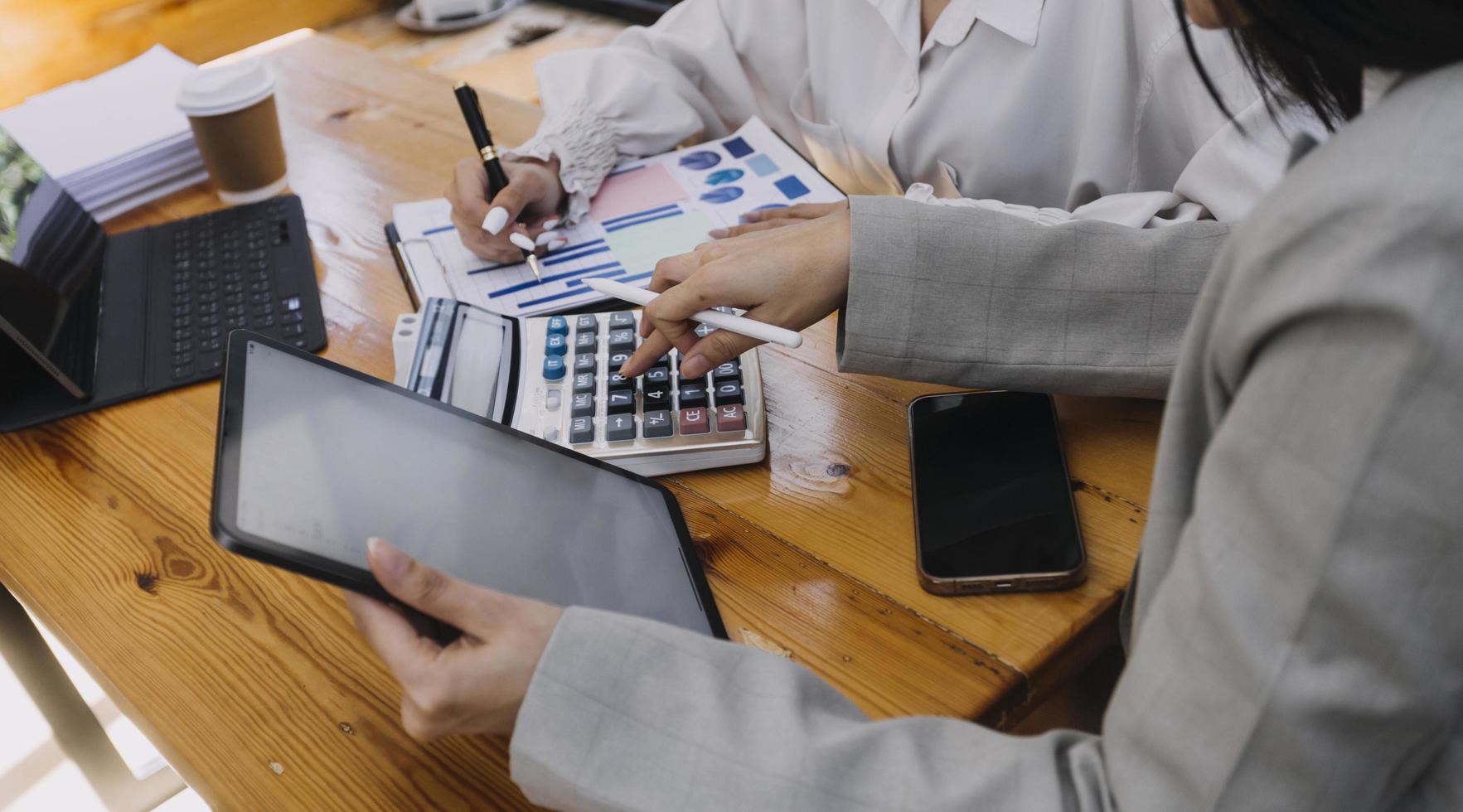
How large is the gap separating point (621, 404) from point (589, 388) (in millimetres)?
29

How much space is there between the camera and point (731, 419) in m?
0.62

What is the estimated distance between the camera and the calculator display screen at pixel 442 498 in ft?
1.42

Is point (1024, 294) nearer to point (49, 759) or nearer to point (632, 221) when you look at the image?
point (632, 221)

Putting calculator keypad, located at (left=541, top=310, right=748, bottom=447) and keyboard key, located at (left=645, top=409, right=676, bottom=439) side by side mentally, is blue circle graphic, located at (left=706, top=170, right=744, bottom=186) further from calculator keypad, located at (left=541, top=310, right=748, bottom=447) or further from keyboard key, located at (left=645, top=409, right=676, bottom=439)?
keyboard key, located at (left=645, top=409, right=676, bottom=439)

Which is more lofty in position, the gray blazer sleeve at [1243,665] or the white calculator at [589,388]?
the gray blazer sleeve at [1243,665]

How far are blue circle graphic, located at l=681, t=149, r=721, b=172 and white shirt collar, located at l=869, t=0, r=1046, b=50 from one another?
205 millimetres

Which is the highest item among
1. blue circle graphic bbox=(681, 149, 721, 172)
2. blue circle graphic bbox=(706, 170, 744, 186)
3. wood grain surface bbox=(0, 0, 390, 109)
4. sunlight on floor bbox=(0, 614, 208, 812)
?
blue circle graphic bbox=(706, 170, 744, 186)

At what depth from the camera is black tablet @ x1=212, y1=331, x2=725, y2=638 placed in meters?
0.42

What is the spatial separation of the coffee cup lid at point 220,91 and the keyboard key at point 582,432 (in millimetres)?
555

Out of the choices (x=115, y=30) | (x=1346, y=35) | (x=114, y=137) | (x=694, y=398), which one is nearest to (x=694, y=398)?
(x=694, y=398)

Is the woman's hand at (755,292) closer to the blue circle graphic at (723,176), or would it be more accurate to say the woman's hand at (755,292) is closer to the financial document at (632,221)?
the financial document at (632,221)

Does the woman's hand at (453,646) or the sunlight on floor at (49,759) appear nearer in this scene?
the woman's hand at (453,646)

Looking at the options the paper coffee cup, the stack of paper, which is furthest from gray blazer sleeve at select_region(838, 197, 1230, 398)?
the stack of paper

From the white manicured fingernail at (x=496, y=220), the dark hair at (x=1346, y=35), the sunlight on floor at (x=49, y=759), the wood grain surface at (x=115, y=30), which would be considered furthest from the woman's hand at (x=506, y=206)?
the wood grain surface at (x=115, y=30)
